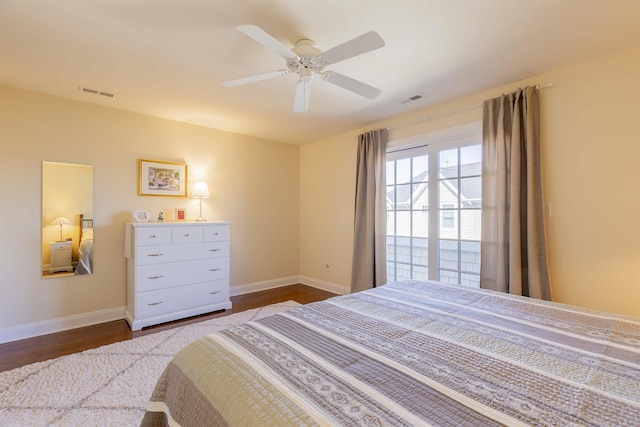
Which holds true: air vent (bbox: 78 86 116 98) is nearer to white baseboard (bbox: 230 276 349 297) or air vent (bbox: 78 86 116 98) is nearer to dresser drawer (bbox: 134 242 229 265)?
dresser drawer (bbox: 134 242 229 265)

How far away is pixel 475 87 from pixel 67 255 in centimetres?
445

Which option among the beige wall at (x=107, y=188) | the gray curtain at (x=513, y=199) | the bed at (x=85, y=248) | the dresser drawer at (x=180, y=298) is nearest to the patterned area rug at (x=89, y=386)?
the dresser drawer at (x=180, y=298)

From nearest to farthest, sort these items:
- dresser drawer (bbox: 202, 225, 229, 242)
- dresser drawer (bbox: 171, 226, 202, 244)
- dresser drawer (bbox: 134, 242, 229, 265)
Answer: dresser drawer (bbox: 134, 242, 229, 265) → dresser drawer (bbox: 171, 226, 202, 244) → dresser drawer (bbox: 202, 225, 229, 242)

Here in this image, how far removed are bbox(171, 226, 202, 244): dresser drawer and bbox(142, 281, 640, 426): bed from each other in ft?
7.28

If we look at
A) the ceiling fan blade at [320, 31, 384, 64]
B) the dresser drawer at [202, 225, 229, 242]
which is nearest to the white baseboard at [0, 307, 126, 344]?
the dresser drawer at [202, 225, 229, 242]

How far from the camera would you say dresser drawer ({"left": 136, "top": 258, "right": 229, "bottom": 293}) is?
2991 millimetres

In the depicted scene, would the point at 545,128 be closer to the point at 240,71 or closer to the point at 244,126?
the point at 240,71

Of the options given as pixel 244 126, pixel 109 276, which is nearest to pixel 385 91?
pixel 244 126

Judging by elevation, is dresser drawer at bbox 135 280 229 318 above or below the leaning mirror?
below

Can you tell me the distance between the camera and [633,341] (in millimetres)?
1222

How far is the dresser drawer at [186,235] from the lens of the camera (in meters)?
3.19

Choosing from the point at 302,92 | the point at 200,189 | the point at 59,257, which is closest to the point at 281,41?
the point at 302,92

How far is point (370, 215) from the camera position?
371 centimetres

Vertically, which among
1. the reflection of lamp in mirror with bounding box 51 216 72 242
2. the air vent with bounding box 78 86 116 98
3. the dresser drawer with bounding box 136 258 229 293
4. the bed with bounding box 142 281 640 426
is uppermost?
the air vent with bounding box 78 86 116 98
